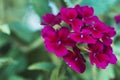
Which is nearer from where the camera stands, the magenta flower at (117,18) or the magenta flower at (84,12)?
the magenta flower at (84,12)

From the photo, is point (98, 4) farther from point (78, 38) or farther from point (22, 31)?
point (22, 31)

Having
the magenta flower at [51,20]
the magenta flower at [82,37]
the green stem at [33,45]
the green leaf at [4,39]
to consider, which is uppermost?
the magenta flower at [51,20]

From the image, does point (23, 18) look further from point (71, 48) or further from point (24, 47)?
point (71, 48)

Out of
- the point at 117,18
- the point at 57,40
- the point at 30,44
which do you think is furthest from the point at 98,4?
the point at 30,44

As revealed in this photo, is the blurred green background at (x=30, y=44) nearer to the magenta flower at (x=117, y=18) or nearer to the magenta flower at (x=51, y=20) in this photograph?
the magenta flower at (x=117, y=18)

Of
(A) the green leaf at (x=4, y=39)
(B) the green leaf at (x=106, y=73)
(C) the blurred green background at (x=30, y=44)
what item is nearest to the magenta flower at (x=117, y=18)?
(C) the blurred green background at (x=30, y=44)

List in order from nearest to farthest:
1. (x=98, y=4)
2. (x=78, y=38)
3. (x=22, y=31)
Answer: (x=78, y=38) < (x=98, y=4) < (x=22, y=31)

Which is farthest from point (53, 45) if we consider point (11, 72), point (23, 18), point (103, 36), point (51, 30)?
point (23, 18)
